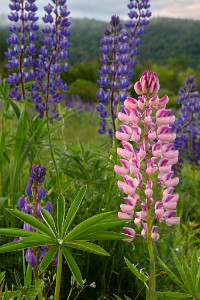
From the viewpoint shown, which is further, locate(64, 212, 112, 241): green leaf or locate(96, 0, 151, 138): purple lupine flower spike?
locate(96, 0, 151, 138): purple lupine flower spike

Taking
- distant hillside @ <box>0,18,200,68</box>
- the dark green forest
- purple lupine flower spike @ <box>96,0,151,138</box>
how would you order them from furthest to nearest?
distant hillside @ <box>0,18,200,68</box>
the dark green forest
purple lupine flower spike @ <box>96,0,151,138</box>

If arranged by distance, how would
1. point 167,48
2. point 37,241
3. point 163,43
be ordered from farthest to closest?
point 163,43
point 167,48
point 37,241

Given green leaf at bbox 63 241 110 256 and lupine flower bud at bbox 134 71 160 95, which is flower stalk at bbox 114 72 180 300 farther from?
green leaf at bbox 63 241 110 256

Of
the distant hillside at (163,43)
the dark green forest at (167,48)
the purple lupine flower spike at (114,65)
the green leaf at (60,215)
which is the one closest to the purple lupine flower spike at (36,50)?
the purple lupine flower spike at (114,65)

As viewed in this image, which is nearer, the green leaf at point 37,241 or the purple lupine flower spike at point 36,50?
the green leaf at point 37,241

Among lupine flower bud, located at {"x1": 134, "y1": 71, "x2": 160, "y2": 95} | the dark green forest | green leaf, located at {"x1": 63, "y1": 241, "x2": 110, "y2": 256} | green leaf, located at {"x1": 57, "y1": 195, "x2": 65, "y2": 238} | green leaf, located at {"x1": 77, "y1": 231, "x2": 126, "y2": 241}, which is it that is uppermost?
the dark green forest

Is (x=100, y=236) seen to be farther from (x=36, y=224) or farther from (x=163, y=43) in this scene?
(x=163, y=43)

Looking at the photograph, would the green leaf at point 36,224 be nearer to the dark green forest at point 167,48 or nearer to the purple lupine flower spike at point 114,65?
the purple lupine flower spike at point 114,65

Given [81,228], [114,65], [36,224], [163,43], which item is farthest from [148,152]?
[163,43]

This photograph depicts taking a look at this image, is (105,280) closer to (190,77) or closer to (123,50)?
(123,50)

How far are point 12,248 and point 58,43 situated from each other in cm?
195

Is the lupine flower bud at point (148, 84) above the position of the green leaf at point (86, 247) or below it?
above

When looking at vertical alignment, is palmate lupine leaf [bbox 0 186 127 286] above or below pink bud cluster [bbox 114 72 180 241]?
Result: below

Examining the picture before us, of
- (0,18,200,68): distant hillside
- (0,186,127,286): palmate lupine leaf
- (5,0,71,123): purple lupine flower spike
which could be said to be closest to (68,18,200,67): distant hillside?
(0,18,200,68): distant hillside
